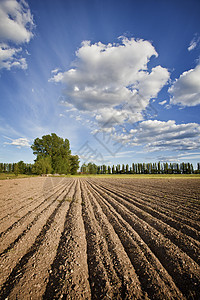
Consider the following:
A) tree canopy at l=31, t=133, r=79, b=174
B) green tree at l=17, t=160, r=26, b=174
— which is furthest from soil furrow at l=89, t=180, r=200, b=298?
green tree at l=17, t=160, r=26, b=174

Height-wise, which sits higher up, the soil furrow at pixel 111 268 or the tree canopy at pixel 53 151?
the tree canopy at pixel 53 151

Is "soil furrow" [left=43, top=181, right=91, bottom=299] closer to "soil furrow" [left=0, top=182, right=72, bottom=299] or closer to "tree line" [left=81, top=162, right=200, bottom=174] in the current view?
"soil furrow" [left=0, top=182, right=72, bottom=299]

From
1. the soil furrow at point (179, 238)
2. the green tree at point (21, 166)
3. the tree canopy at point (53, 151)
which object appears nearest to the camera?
the soil furrow at point (179, 238)

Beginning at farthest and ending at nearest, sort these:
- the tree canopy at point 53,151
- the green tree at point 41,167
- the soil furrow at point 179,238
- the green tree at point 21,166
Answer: the green tree at point 21,166, the tree canopy at point 53,151, the green tree at point 41,167, the soil furrow at point 179,238

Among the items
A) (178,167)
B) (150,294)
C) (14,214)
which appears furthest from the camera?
(178,167)

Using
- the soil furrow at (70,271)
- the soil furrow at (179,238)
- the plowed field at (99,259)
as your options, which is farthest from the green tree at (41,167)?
the soil furrow at (179,238)

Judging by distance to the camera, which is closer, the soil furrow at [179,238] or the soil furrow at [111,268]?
the soil furrow at [111,268]

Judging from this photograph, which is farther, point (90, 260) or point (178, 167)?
point (178, 167)

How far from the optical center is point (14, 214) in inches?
275

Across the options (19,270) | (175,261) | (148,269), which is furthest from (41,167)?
(175,261)

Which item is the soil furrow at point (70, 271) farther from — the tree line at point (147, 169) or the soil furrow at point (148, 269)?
the tree line at point (147, 169)

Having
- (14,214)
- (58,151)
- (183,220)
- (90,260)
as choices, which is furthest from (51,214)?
(58,151)

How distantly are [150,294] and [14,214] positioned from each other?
23.5 feet

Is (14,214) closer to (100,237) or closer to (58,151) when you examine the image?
(100,237)
